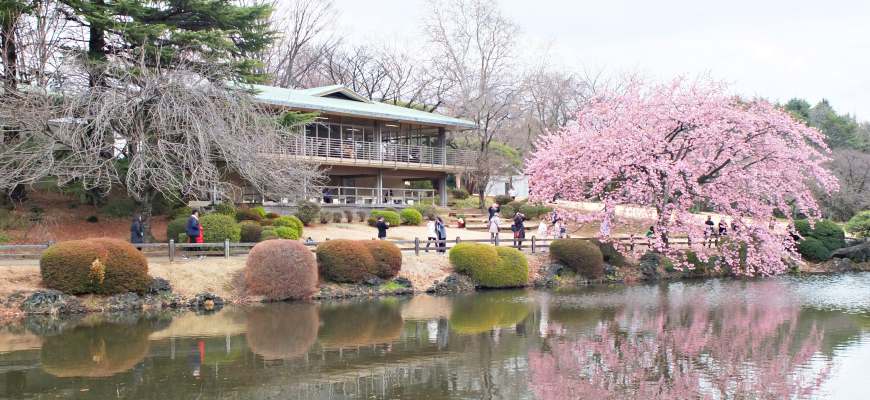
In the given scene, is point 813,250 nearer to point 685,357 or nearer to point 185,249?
point 685,357

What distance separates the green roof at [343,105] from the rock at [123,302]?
48.2ft

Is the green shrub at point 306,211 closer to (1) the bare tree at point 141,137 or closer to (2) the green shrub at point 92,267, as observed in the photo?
(1) the bare tree at point 141,137

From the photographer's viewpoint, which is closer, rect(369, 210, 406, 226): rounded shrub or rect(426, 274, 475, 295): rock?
rect(426, 274, 475, 295): rock

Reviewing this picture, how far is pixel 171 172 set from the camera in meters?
23.2

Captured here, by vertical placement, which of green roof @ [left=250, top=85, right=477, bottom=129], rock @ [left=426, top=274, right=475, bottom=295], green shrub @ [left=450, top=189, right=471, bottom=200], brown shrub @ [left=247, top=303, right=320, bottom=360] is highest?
green roof @ [left=250, top=85, right=477, bottom=129]

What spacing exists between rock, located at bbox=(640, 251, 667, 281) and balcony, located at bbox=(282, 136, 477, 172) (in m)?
14.6

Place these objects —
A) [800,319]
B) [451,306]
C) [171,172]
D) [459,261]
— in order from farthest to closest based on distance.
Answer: [459,261]
[171,172]
[451,306]
[800,319]

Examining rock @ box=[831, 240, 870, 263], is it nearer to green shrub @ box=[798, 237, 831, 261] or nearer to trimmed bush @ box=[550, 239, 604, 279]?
green shrub @ box=[798, 237, 831, 261]

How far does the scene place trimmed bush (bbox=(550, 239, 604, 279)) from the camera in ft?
86.8

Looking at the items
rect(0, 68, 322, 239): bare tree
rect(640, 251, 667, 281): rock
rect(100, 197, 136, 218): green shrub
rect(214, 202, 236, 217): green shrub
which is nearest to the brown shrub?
rect(0, 68, 322, 239): bare tree

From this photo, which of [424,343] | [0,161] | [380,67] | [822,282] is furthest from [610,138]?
[380,67]

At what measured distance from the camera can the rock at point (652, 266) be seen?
2784cm

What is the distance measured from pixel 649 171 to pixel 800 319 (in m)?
9.02

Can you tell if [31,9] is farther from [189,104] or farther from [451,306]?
[451,306]
